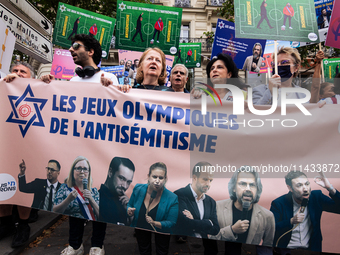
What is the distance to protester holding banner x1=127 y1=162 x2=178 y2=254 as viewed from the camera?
2178mm

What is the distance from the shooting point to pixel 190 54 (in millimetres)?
8641

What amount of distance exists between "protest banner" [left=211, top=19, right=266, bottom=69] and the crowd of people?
10.8ft

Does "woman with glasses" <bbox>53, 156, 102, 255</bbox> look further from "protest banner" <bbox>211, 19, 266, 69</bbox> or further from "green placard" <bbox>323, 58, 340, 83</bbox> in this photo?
"green placard" <bbox>323, 58, 340, 83</bbox>

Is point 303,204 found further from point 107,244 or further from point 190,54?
point 190,54

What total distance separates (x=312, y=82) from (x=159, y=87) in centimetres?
155

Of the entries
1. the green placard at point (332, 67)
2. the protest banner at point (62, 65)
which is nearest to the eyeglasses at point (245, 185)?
the green placard at point (332, 67)

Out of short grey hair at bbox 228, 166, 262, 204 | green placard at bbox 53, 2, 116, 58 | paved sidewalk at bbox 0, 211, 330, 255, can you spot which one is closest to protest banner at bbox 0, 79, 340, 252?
short grey hair at bbox 228, 166, 262, 204

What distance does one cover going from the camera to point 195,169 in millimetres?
2242

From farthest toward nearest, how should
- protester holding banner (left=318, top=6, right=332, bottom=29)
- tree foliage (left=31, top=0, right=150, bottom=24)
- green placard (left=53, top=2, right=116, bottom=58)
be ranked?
1. tree foliage (left=31, top=0, right=150, bottom=24)
2. green placard (left=53, top=2, right=116, bottom=58)
3. protester holding banner (left=318, top=6, right=332, bottom=29)

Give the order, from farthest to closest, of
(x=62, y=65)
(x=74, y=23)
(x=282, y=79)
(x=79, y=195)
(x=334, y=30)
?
(x=62, y=65) → (x=74, y=23) → (x=334, y=30) → (x=282, y=79) → (x=79, y=195)

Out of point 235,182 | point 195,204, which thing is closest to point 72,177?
point 195,204

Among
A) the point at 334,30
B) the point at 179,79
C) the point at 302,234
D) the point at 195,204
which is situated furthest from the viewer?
the point at 179,79

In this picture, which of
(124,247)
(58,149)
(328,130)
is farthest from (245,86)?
(124,247)

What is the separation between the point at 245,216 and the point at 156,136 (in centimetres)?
105
